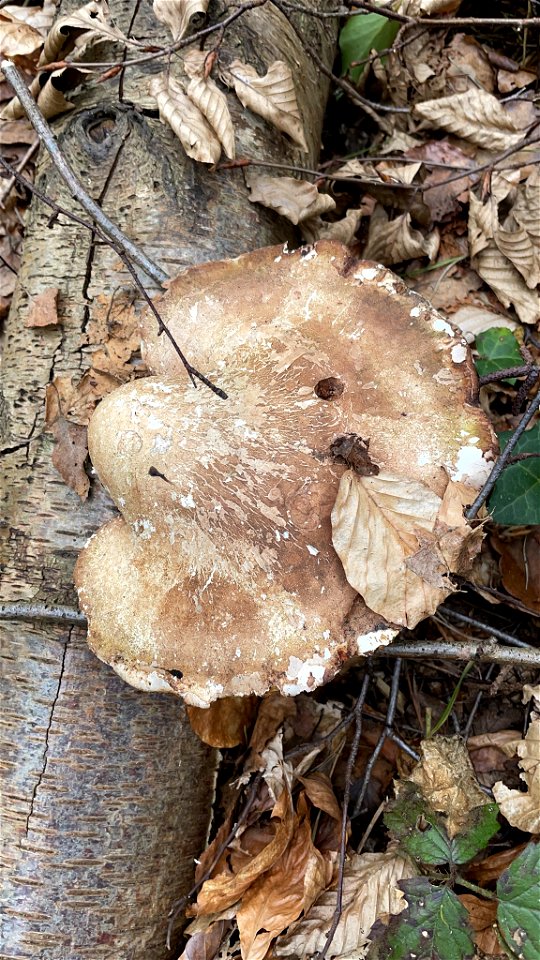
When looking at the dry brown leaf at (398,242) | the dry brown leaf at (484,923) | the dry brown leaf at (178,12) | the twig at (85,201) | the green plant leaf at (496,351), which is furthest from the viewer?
the dry brown leaf at (398,242)

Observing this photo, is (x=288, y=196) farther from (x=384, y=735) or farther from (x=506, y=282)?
(x=384, y=735)

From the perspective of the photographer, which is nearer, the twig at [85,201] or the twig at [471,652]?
the twig at [471,652]

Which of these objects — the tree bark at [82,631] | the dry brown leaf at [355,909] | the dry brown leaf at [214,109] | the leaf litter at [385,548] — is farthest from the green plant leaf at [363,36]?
the dry brown leaf at [355,909]

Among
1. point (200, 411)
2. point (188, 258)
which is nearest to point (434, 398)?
point (200, 411)

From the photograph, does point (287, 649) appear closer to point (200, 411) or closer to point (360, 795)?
point (200, 411)

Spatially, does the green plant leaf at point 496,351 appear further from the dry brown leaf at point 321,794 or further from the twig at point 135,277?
the dry brown leaf at point 321,794

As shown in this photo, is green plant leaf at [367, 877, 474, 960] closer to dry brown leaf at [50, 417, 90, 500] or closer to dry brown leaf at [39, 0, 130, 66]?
dry brown leaf at [50, 417, 90, 500]

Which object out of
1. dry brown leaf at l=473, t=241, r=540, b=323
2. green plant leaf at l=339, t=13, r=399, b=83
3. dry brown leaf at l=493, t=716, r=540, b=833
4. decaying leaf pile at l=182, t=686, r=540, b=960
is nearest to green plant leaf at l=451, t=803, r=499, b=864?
decaying leaf pile at l=182, t=686, r=540, b=960
